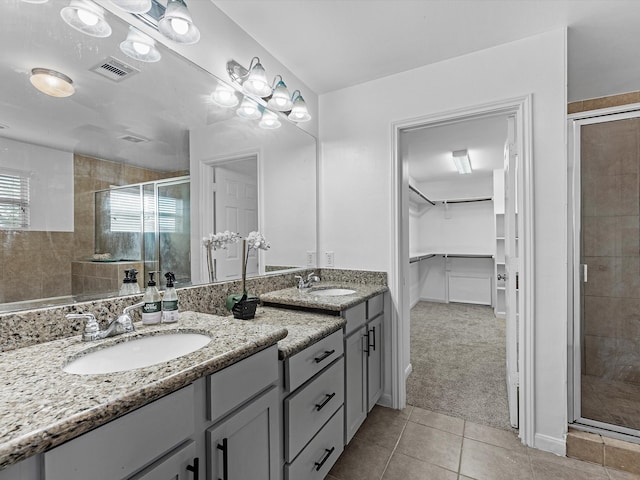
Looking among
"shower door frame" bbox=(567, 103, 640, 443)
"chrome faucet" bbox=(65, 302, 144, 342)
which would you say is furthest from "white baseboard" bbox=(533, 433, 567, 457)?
"chrome faucet" bbox=(65, 302, 144, 342)

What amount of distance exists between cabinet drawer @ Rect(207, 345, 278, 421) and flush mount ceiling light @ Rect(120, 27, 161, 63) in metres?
1.28

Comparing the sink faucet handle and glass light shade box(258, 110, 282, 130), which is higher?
glass light shade box(258, 110, 282, 130)

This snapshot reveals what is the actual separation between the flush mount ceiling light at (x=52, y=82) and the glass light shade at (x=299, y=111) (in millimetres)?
1325

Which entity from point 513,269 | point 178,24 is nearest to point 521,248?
point 513,269

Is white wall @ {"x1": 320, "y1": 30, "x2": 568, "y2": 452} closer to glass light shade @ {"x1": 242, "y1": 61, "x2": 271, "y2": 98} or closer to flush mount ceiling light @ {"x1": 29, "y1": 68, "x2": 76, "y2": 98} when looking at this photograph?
glass light shade @ {"x1": 242, "y1": 61, "x2": 271, "y2": 98}

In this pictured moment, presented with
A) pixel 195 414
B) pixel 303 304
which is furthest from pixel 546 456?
pixel 195 414

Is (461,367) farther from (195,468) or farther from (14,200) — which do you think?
(14,200)

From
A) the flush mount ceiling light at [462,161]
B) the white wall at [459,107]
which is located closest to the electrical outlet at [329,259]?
the white wall at [459,107]

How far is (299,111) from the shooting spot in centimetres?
218

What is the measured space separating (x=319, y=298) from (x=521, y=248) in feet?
4.08

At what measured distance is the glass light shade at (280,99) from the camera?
1.98 m

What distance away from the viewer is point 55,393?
2.16 ft

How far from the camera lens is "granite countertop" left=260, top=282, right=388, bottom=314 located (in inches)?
66.6

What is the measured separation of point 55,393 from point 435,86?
2.43m
